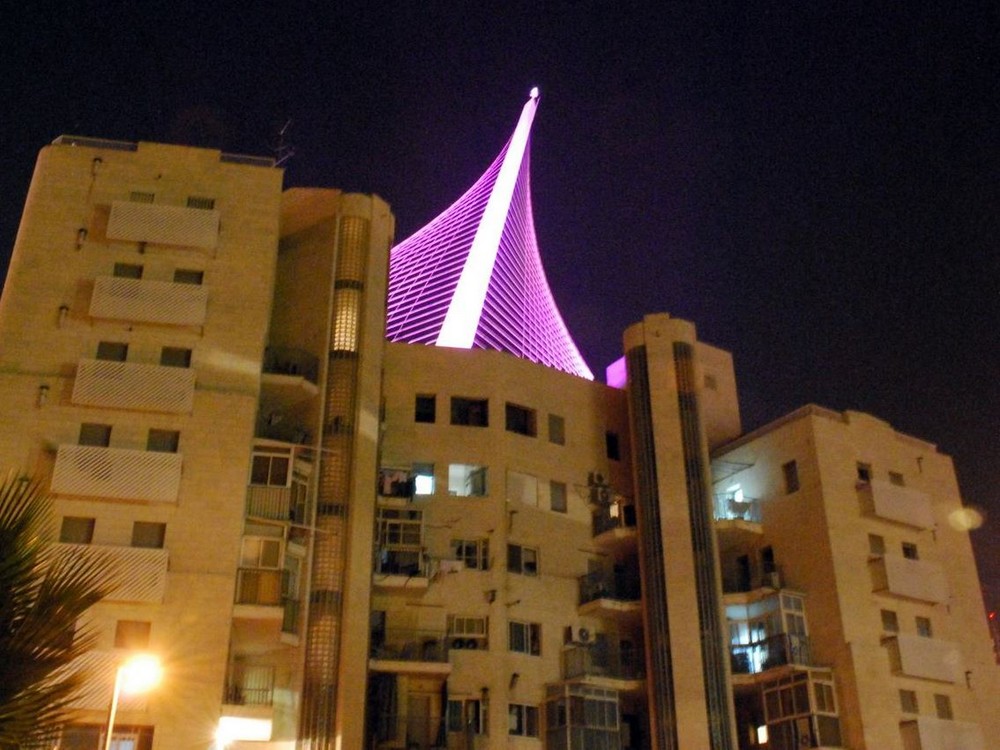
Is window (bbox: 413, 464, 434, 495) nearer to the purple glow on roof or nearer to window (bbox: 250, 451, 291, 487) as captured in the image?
window (bbox: 250, 451, 291, 487)

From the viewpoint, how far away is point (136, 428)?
34500 mm

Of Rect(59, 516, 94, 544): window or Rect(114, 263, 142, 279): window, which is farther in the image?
Rect(114, 263, 142, 279): window

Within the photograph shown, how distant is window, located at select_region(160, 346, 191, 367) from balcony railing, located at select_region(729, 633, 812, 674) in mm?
20791

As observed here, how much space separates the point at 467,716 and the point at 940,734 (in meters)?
16.4

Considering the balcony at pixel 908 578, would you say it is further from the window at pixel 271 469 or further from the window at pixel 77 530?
the window at pixel 77 530

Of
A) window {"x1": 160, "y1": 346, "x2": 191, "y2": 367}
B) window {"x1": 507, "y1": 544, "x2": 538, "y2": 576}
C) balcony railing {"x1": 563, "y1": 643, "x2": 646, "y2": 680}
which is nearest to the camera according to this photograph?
window {"x1": 160, "y1": 346, "x2": 191, "y2": 367}

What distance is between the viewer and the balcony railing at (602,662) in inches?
1534

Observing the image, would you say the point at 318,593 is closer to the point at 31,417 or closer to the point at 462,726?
the point at 462,726

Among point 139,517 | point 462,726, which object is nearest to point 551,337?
point 462,726

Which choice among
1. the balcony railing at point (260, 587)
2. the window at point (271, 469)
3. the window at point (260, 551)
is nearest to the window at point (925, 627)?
the balcony railing at point (260, 587)

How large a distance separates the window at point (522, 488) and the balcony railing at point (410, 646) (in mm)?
5876

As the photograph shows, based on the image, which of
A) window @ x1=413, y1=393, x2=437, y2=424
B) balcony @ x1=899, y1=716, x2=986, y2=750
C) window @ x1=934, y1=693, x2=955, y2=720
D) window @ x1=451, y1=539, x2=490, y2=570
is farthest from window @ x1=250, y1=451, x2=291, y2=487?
window @ x1=934, y1=693, x2=955, y2=720

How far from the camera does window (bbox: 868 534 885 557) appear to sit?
41750mm

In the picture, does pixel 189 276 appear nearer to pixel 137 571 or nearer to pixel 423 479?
pixel 137 571
